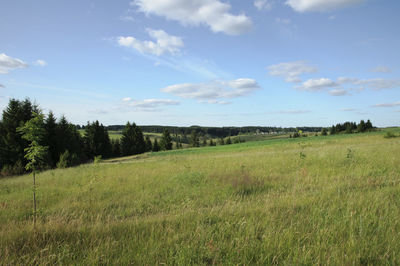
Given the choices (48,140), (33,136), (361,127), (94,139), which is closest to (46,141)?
(48,140)

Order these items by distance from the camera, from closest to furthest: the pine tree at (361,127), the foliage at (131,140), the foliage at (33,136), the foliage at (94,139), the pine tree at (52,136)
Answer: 1. the foliage at (33,136)
2. the pine tree at (52,136)
3. the foliage at (94,139)
4. the foliage at (131,140)
5. the pine tree at (361,127)

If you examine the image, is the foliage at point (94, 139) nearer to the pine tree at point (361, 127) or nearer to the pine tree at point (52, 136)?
the pine tree at point (52, 136)

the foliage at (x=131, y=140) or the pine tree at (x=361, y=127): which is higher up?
the pine tree at (x=361, y=127)

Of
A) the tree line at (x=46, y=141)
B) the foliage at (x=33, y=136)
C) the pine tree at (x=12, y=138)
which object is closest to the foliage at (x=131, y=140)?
the tree line at (x=46, y=141)

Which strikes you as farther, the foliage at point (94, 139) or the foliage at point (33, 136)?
the foliage at point (94, 139)

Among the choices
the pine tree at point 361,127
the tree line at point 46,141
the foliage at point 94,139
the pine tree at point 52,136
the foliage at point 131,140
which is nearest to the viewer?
the tree line at point 46,141

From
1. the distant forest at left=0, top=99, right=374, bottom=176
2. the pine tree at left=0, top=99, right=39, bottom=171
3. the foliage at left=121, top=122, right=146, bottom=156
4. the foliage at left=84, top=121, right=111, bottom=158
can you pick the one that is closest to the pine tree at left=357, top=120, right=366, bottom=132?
the distant forest at left=0, top=99, right=374, bottom=176

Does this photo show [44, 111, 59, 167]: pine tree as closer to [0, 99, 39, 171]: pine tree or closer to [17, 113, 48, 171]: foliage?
[0, 99, 39, 171]: pine tree

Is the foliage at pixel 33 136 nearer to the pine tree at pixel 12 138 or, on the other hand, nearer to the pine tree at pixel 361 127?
the pine tree at pixel 12 138

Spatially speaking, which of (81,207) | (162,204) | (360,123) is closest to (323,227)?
(162,204)

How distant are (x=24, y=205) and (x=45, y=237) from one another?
4448 millimetres

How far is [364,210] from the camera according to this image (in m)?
3.31

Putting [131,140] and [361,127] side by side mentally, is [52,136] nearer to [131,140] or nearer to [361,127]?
[131,140]

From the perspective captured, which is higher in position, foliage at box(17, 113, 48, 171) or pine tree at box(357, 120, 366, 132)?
pine tree at box(357, 120, 366, 132)
